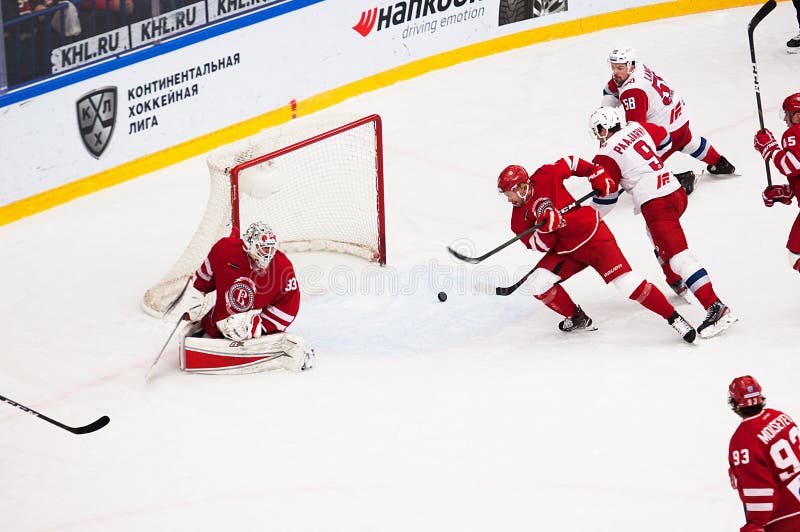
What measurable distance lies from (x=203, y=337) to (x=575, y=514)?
1963 mm

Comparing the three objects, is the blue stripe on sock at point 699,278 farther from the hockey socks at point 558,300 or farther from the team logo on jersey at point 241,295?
the team logo on jersey at point 241,295

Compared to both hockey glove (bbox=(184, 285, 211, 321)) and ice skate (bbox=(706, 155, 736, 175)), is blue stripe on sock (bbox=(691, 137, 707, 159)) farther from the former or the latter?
hockey glove (bbox=(184, 285, 211, 321))

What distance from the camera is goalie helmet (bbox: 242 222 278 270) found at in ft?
17.4

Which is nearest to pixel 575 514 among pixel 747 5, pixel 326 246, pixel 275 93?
pixel 326 246

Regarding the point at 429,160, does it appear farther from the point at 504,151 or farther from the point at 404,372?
the point at 404,372

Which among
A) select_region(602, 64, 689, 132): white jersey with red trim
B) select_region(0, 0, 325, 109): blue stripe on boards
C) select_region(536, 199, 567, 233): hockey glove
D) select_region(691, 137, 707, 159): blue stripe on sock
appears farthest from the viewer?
select_region(691, 137, 707, 159): blue stripe on sock

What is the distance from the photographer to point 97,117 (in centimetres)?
724

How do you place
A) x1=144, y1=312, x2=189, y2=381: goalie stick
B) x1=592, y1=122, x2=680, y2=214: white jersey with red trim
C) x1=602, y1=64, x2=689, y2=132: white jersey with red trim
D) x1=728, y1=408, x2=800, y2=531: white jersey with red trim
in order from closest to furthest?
x1=728, y1=408, x2=800, y2=531: white jersey with red trim
x1=144, y1=312, x2=189, y2=381: goalie stick
x1=592, y1=122, x2=680, y2=214: white jersey with red trim
x1=602, y1=64, x2=689, y2=132: white jersey with red trim

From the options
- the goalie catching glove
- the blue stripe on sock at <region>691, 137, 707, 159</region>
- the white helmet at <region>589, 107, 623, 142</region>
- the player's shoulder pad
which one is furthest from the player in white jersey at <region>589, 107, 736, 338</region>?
the goalie catching glove

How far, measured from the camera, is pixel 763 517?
11.7 ft

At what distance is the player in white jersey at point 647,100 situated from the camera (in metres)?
6.66

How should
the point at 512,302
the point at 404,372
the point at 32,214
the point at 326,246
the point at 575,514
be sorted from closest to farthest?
1. the point at 575,514
2. the point at 404,372
3. the point at 512,302
4. the point at 326,246
5. the point at 32,214

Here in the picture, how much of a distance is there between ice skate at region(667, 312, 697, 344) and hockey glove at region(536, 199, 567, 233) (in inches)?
24.5

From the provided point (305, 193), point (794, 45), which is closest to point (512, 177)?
point (305, 193)
